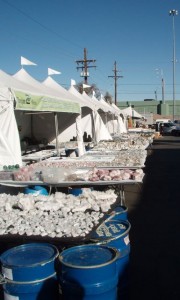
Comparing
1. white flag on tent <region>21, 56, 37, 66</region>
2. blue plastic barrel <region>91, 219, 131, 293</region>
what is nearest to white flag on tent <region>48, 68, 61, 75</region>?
white flag on tent <region>21, 56, 37, 66</region>

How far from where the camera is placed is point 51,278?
290 cm

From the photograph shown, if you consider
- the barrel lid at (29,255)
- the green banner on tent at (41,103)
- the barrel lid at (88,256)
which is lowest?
the barrel lid at (29,255)

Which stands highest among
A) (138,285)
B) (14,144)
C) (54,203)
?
(14,144)

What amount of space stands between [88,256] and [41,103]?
5813 millimetres

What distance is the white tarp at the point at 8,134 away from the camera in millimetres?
6852

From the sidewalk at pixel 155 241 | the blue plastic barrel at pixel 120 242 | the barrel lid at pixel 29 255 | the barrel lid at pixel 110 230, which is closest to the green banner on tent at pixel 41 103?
the sidewalk at pixel 155 241

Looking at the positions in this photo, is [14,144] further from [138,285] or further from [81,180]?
[138,285]

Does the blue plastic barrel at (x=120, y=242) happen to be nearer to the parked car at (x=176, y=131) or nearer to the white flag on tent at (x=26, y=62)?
the white flag on tent at (x=26, y=62)

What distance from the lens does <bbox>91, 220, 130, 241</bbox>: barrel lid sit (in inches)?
135

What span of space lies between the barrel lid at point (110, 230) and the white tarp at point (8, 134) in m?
3.71

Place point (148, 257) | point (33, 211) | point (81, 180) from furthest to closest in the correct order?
point (81, 180)
point (148, 257)
point (33, 211)

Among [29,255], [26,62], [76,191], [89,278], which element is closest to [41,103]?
[76,191]

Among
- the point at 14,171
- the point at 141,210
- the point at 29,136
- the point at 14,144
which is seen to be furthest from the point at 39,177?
the point at 29,136

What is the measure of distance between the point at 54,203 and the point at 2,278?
1721mm
